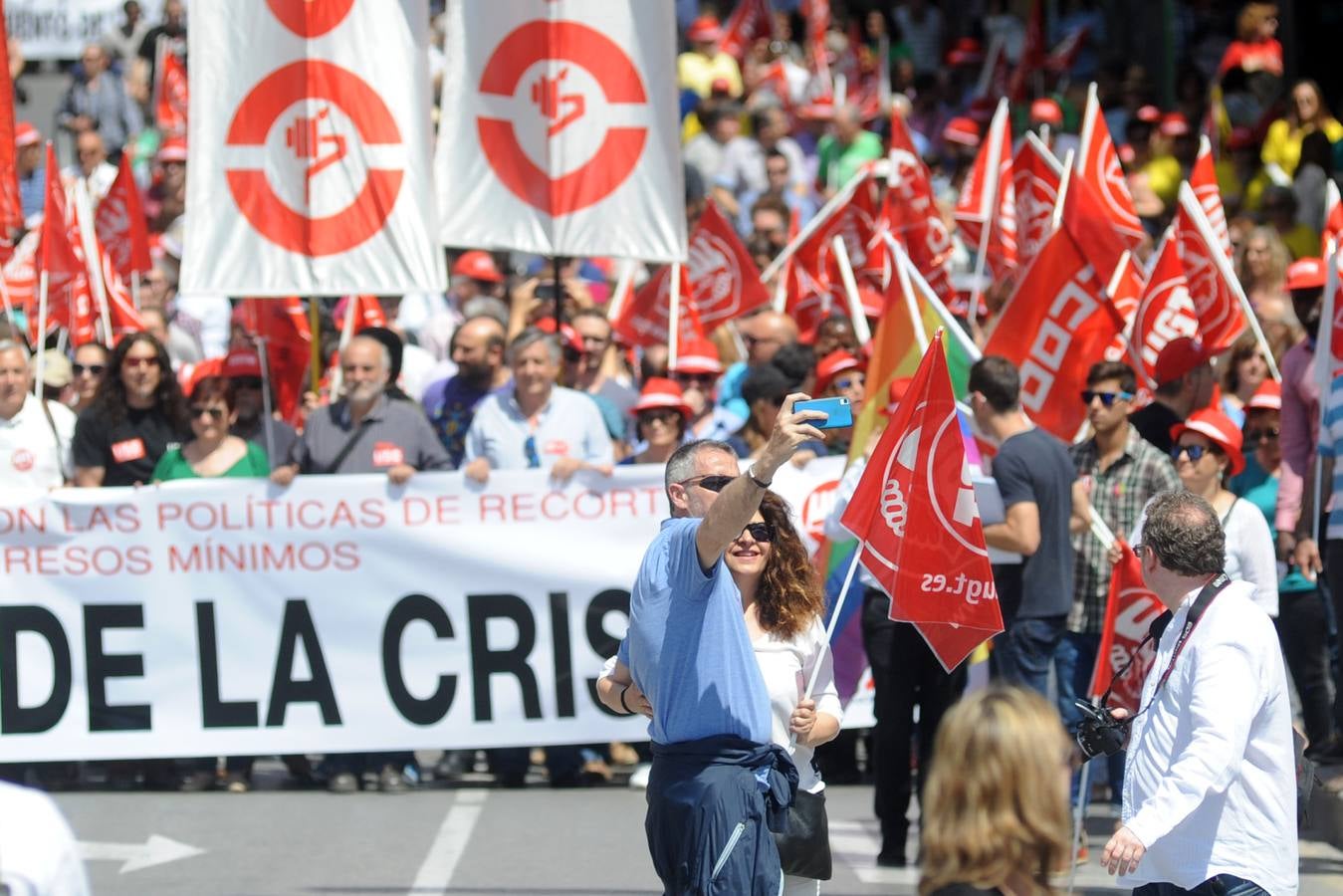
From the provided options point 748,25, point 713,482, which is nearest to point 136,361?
point 713,482

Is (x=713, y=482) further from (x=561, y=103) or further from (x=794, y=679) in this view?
(x=561, y=103)

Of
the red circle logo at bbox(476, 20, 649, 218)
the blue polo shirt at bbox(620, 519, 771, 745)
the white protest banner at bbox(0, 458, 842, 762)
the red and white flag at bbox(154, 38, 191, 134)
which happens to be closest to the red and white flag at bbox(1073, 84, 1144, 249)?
the red circle logo at bbox(476, 20, 649, 218)

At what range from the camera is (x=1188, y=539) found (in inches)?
224

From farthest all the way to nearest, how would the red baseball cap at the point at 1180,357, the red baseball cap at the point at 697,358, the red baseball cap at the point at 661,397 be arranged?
the red baseball cap at the point at 697,358, the red baseball cap at the point at 661,397, the red baseball cap at the point at 1180,357

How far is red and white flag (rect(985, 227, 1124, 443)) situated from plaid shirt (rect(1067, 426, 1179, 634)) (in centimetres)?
73

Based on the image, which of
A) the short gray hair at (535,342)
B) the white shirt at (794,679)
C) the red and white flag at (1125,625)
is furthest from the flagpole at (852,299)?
the white shirt at (794,679)

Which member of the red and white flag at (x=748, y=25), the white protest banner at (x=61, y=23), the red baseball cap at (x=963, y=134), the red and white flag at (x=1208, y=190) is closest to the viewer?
the red and white flag at (x=1208, y=190)

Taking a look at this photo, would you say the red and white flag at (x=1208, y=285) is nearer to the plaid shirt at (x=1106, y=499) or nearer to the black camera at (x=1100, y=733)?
the plaid shirt at (x=1106, y=499)

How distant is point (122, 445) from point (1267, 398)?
5.39 meters

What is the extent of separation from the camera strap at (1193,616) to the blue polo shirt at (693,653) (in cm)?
104

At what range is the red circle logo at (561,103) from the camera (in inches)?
425

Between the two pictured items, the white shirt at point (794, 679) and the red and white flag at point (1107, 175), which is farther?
the red and white flag at point (1107, 175)

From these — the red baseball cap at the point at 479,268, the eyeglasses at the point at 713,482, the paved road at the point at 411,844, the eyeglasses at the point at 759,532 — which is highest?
the red baseball cap at the point at 479,268

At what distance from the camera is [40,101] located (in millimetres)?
26469
